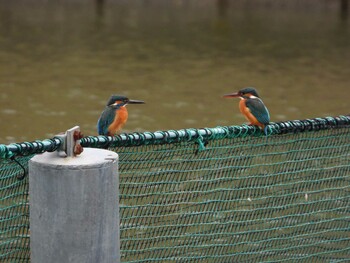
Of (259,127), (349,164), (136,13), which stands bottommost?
(136,13)

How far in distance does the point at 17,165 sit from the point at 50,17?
26.0 meters

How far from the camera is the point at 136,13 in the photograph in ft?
105

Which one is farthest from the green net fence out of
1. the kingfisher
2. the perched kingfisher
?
the perched kingfisher

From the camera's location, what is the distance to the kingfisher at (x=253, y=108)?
19.1ft

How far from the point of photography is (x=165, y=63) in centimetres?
2123

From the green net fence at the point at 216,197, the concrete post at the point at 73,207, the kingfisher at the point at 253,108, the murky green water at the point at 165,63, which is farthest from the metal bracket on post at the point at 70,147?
the murky green water at the point at 165,63

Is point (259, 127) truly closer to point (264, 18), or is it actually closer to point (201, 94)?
point (201, 94)

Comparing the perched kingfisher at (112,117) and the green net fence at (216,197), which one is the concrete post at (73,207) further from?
the perched kingfisher at (112,117)

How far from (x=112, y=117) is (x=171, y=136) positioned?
150 cm

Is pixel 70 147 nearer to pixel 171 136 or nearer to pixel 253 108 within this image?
pixel 171 136

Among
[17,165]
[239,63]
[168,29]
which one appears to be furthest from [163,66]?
[17,165]

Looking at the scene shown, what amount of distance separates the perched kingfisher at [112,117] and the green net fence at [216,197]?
562 mm

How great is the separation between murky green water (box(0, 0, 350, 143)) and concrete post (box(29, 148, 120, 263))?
932cm

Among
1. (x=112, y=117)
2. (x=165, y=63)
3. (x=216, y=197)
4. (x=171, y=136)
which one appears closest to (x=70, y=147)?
(x=171, y=136)
